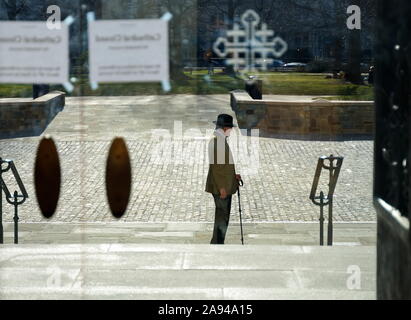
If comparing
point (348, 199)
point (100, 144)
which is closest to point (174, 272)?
point (348, 199)

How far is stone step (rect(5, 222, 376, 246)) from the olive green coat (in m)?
0.94

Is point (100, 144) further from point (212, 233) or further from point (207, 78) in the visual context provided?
point (207, 78)

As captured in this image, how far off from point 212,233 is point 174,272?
355cm

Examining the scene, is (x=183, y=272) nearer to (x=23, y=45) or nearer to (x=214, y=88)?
(x=23, y=45)

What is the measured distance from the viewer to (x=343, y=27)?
33438 millimetres

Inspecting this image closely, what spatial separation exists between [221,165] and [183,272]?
8.42 feet

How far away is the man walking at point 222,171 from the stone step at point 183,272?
1208 mm

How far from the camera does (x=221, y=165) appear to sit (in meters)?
8.73

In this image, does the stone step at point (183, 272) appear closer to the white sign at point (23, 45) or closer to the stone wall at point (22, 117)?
the white sign at point (23, 45)

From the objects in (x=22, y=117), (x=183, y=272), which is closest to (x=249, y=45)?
(x=22, y=117)

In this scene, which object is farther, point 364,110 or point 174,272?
point 364,110

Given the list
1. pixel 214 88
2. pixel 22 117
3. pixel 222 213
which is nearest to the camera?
pixel 222 213

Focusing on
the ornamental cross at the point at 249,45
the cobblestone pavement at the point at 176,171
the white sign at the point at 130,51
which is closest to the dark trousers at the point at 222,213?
the cobblestone pavement at the point at 176,171

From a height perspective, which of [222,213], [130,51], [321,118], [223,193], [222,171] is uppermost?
[130,51]
